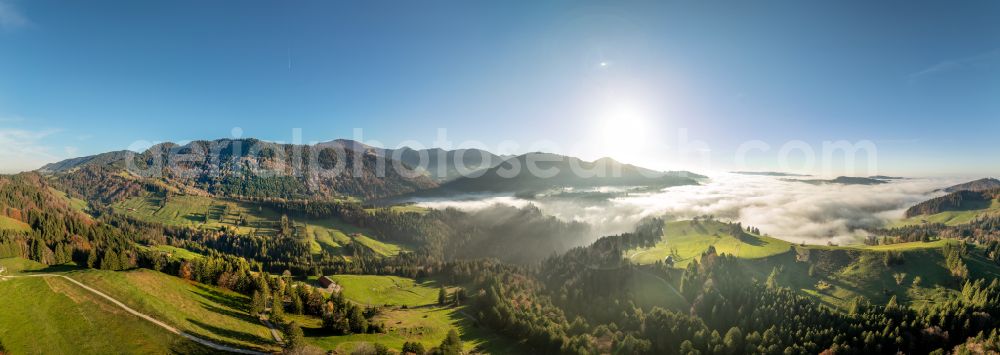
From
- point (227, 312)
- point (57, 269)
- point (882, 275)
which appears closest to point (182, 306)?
point (227, 312)

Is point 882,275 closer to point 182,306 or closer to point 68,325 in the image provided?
point 182,306

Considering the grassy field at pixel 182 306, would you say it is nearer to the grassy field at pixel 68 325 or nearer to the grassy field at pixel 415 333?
the grassy field at pixel 68 325

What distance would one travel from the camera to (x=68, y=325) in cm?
7012

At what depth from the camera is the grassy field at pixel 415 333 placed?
9612 centimetres

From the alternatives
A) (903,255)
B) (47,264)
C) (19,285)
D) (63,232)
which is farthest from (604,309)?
(63,232)

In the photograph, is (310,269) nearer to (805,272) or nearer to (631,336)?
(631,336)

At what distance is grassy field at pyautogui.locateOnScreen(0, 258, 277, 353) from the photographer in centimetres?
7688

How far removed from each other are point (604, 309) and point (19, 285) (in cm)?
18021

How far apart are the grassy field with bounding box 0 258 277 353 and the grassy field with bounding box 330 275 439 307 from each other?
68907mm

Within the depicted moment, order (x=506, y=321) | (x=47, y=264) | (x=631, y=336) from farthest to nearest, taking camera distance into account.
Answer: (x=506, y=321)
(x=631, y=336)
(x=47, y=264)

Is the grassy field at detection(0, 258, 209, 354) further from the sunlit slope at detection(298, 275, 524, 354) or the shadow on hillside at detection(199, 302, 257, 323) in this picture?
the sunlit slope at detection(298, 275, 524, 354)

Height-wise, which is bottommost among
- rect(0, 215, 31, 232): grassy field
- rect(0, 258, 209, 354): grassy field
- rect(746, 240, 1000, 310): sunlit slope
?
rect(746, 240, 1000, 310): sunlit slope

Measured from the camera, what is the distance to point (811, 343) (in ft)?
409

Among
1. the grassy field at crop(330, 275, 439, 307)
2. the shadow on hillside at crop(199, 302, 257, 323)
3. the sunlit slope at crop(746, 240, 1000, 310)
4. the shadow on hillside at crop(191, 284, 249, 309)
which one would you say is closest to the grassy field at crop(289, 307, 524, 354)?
the shadow on hillside at crop(199, 302, 257, 323)
